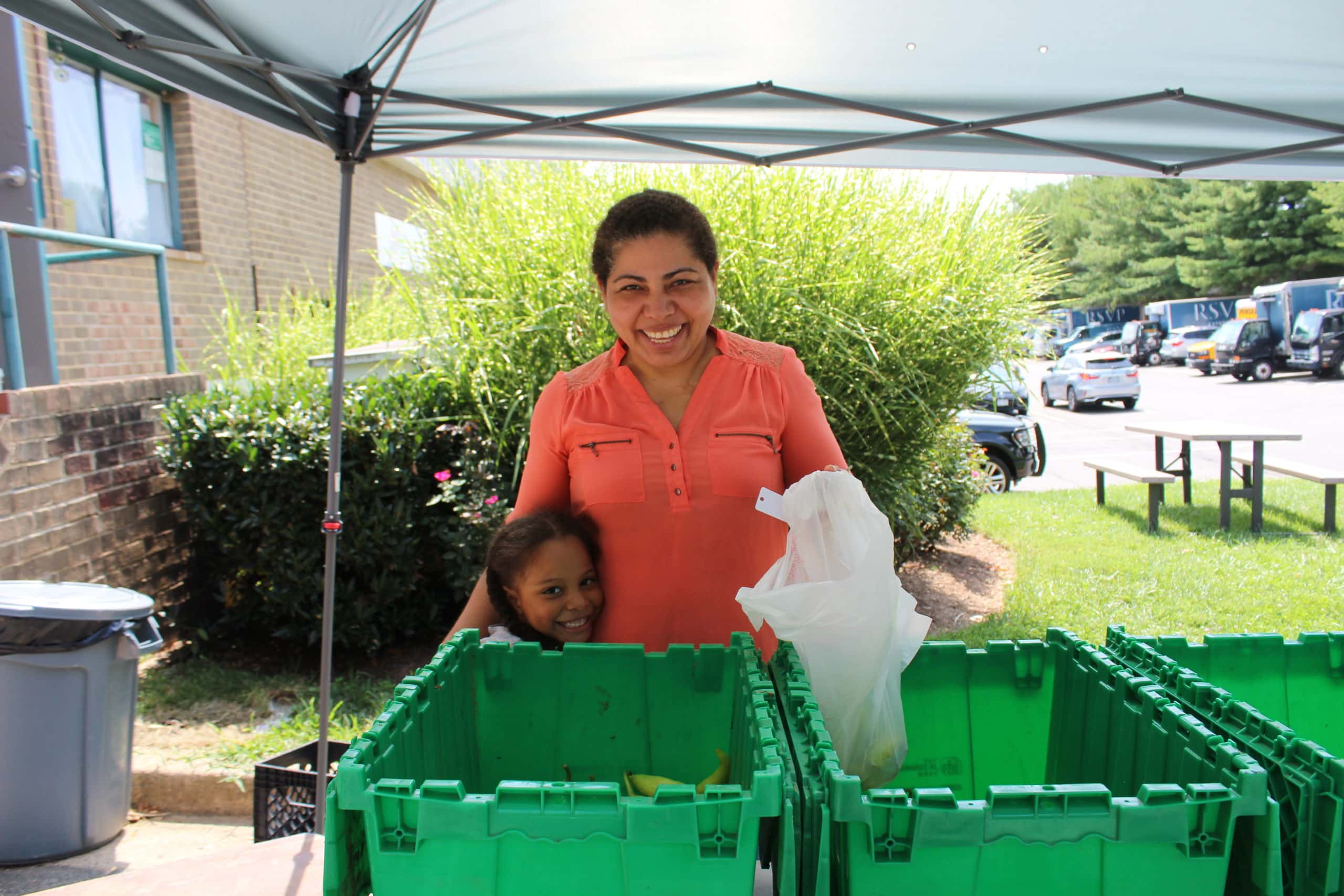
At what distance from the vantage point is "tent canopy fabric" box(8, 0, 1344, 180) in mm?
2207

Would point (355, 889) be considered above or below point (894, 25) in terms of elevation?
below

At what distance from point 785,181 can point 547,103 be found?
2.49 metres

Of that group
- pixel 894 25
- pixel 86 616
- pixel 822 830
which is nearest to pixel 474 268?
pixel 86 616

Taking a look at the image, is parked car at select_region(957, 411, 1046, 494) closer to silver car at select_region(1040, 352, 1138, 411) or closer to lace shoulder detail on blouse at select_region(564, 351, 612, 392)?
lace shoulder detail on blouse at select_region(564, 351, 612, 392)

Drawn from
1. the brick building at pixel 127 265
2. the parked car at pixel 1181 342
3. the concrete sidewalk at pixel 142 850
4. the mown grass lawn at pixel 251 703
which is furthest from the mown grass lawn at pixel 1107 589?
the parked car at pixel 1181 342

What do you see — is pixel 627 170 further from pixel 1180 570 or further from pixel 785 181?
pixel 1180 570

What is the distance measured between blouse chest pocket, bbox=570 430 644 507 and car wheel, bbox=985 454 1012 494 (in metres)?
9.03

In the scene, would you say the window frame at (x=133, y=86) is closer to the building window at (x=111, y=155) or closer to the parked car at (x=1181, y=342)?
the building window at (x=111, y=155)

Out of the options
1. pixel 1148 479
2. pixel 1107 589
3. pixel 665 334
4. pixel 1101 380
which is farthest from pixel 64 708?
pixel 1101 380

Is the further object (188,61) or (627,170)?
(627,170)

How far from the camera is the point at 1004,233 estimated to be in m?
5.55

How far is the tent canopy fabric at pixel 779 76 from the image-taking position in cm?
221

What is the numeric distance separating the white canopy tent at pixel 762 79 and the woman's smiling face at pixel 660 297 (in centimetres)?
79

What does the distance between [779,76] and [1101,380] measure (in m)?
24.5
